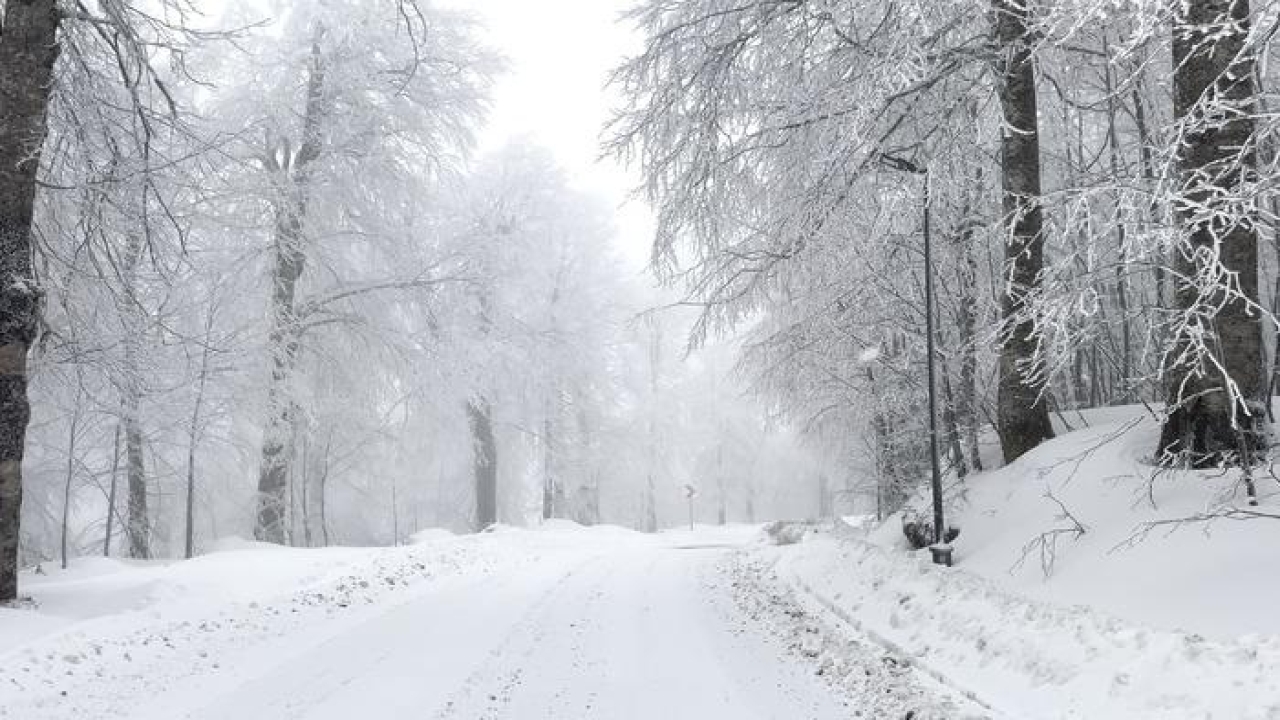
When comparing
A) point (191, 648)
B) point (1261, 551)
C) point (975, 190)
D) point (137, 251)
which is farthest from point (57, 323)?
point (1261, 551)

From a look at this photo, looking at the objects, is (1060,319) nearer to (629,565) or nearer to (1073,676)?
(1073,676)

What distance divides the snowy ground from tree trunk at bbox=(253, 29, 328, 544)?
4.55m

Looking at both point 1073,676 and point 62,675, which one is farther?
point 62,675

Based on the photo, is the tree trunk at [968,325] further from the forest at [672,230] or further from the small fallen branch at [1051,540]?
the small fallen branch at [1051,540]

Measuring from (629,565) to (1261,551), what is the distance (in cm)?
1159

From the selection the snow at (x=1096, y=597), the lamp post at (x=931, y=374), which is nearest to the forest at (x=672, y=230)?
the lamp post at (x=931, y=374)

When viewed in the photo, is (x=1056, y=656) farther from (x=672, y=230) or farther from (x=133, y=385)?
(x=133, y=385)

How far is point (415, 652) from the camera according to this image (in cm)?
736

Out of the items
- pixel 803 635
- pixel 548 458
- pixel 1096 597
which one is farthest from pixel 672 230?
pixel 548 458

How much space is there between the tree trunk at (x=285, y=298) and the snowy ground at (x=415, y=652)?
4552mm

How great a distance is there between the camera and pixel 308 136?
16.4 meters

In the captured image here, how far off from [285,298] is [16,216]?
904 cm

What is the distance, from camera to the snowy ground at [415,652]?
18.9 ft

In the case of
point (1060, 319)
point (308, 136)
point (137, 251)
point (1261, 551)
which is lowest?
point (1261, 551)
